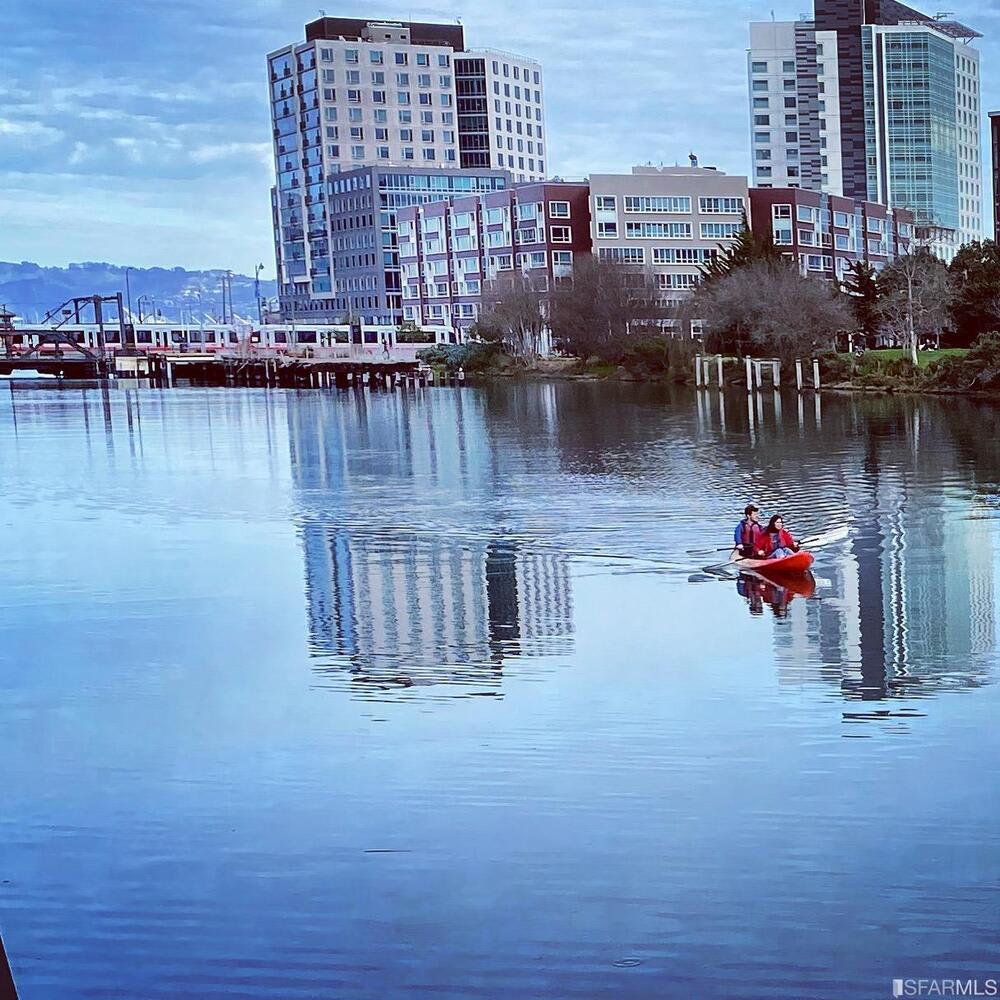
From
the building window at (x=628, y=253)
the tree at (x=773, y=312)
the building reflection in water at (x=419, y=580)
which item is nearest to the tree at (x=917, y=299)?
the tree at (x=773, y=312)

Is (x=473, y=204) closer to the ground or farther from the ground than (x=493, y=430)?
farther from the ground

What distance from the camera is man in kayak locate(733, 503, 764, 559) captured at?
96.4 ft

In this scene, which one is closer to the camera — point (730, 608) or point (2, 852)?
point (2, 852)

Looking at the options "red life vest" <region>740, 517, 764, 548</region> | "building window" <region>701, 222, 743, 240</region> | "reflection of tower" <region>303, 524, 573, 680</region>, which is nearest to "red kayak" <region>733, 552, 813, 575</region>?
"red life vest" <region>740, 517, 764, 548</region>

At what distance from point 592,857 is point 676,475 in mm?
34603

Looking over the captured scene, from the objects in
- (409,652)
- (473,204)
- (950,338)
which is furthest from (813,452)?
(473,204)

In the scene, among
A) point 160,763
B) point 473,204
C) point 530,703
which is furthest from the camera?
point 473,204

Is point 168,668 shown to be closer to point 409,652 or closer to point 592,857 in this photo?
point 409,652

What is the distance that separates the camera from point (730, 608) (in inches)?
1030

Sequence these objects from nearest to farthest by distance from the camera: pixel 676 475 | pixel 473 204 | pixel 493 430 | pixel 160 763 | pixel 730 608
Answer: pixel 160 763 → pixel 730 608 → pixel 676 475 → pixel 493 430 → pixel 473 204

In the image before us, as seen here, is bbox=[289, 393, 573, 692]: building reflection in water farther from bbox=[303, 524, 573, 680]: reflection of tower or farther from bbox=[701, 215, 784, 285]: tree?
bbox=[701, 215, 784, 285]: tree

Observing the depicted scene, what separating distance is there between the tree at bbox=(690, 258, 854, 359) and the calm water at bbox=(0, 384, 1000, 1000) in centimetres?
5828

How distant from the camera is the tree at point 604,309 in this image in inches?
5177

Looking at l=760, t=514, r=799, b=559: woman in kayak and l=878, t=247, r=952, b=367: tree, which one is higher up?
l=878, t=247, r=952, b=367: tree
